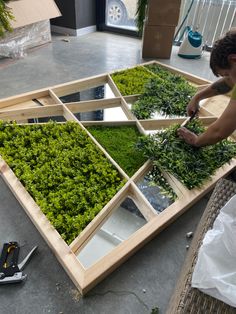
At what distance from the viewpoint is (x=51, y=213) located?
4.95ft

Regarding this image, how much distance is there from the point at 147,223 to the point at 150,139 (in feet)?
2.51

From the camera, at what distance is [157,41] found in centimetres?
388

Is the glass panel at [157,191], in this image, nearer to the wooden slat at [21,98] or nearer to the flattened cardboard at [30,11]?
the wooden slat at [21,98]

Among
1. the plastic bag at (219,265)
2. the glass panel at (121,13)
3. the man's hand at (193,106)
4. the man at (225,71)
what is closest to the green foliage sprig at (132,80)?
the man's hand at (193,106)

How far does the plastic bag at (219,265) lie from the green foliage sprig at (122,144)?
0.95 metres

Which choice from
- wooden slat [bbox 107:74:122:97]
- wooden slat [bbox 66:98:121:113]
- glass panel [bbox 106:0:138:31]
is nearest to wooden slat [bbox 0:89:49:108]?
wooden slat [bbox 66:98:121:113]

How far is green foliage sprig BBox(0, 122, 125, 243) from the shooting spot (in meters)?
1.55

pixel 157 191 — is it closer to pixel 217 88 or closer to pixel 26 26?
pixel 217 88

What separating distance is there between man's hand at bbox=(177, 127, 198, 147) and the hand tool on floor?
1.31 m

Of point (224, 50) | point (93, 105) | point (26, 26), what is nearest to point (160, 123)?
point (93, 105)

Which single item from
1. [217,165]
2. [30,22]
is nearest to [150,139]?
[217,165]

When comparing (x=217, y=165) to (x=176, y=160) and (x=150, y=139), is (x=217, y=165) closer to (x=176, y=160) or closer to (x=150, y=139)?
(x=176, y=160)

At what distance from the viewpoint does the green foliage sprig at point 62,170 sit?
1550mm

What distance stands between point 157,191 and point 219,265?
0.90 metres
